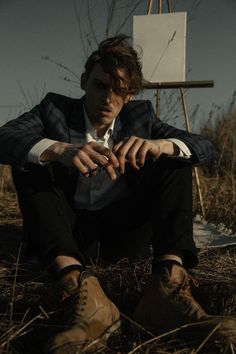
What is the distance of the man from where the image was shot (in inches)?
53.7

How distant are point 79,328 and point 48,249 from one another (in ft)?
0.90

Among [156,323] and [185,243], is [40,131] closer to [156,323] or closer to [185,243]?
[185,243]

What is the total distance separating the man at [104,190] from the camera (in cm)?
136

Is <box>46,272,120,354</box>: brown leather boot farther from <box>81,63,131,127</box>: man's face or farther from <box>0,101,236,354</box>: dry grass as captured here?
<box>81,63,131,127</box>: man's face

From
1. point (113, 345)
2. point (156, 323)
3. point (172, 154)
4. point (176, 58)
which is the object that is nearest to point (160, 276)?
point (156, 323)

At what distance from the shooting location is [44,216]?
1473 millimetres

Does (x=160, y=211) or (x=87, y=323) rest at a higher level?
(x=160, y=211)

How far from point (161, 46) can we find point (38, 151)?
196cm

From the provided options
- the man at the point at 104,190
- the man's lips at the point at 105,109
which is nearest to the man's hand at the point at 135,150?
the man at the point at 104,190

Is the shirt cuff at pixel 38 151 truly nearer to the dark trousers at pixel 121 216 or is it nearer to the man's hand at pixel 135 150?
the dark trousers at pixel 121 216

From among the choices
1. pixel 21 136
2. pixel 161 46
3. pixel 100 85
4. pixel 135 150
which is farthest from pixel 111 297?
pixel 161 46

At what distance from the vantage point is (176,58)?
3.27 metres

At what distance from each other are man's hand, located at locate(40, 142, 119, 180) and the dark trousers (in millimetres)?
80

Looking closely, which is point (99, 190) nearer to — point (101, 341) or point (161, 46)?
point (101, 341)
